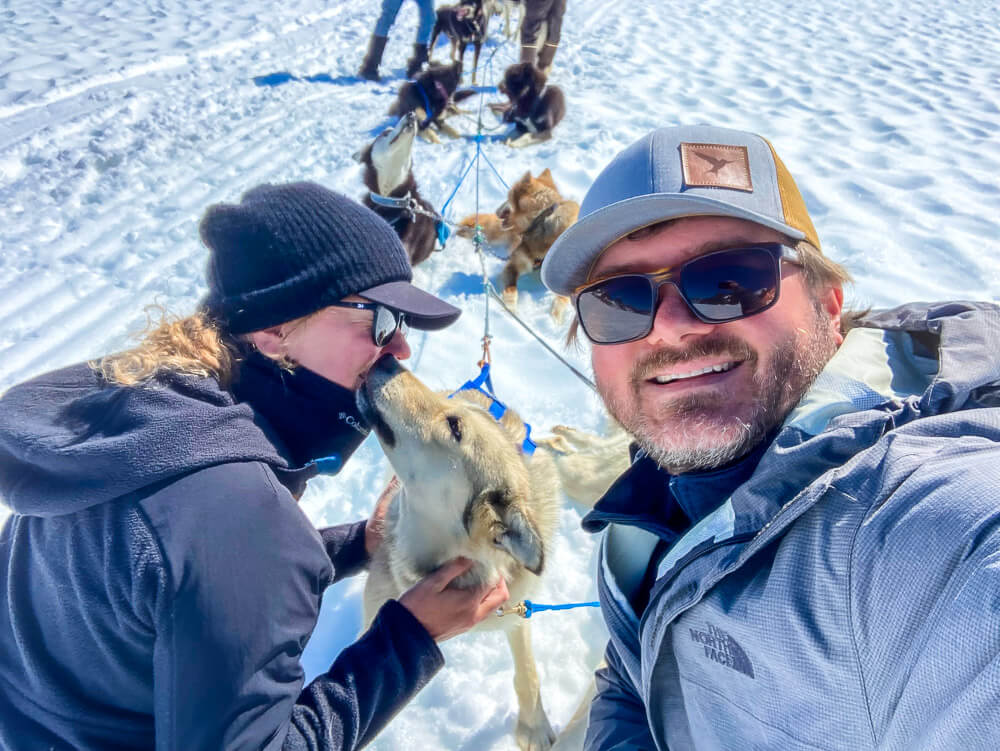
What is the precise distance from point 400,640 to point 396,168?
3787 millimetres

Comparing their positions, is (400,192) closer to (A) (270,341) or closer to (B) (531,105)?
(B) (531,105)

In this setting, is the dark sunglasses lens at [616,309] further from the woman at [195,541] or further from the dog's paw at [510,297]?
the dog's paw at [510,297]

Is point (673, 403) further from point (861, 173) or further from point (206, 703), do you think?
point (861, 173)

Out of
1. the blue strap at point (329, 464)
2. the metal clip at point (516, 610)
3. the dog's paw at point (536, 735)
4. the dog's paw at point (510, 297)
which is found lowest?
the dog's paw at point (536, 735)

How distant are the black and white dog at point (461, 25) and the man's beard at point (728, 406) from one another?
7956 millimetres

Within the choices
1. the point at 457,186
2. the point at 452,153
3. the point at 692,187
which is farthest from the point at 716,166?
the point at 452,153

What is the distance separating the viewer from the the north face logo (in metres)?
0.99

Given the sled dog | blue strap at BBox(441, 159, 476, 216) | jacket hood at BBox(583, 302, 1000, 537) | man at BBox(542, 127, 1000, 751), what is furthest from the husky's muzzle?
the sled dog

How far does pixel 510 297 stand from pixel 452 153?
112 inches

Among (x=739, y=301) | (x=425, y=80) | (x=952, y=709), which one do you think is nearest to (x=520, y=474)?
(x=739, y=301)

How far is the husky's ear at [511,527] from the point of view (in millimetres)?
1702

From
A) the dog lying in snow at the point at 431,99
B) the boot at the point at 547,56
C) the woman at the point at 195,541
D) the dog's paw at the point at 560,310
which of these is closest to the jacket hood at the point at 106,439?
the woman at the point at 195,541

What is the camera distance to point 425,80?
6469 mm

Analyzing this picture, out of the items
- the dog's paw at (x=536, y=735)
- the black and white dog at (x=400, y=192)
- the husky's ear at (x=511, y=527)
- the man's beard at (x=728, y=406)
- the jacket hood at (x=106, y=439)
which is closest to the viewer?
the jacket hood at (x=106, y=439)
